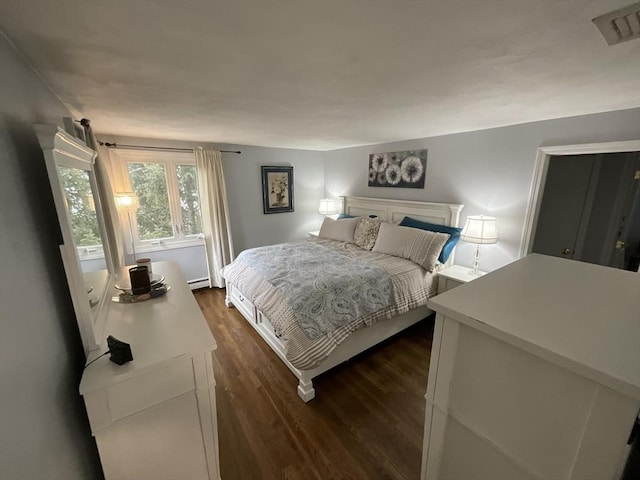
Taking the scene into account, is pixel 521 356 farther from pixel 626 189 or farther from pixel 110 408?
pixel 626 189

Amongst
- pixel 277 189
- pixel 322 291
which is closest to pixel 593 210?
pixel 322 291

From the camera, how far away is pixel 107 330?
4.00ft

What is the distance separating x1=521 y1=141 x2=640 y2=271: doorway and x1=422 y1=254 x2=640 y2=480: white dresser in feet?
6.96

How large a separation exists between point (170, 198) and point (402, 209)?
3182 mm

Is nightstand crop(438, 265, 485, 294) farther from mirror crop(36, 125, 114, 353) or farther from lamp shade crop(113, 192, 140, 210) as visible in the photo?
lamp shade crop(113, 192, 140, 210)

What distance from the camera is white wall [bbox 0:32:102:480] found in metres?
0.65

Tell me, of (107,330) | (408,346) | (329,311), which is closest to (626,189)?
(408,346)

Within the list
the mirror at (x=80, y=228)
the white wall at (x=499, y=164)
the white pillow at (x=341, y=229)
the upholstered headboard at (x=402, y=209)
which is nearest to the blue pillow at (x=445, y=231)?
the upholstered headboard at (x=402, y=209)

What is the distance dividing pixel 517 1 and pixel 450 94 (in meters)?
0.88

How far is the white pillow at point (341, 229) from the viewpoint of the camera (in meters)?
3.62

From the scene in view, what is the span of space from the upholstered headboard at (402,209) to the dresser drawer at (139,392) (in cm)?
288

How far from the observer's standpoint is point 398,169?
11.7ft

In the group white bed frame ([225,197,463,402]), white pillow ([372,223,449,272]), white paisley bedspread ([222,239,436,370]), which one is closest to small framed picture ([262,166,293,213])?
white bed frame ([225,197,463,402])

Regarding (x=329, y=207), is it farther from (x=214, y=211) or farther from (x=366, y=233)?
(x=214, y=211)
